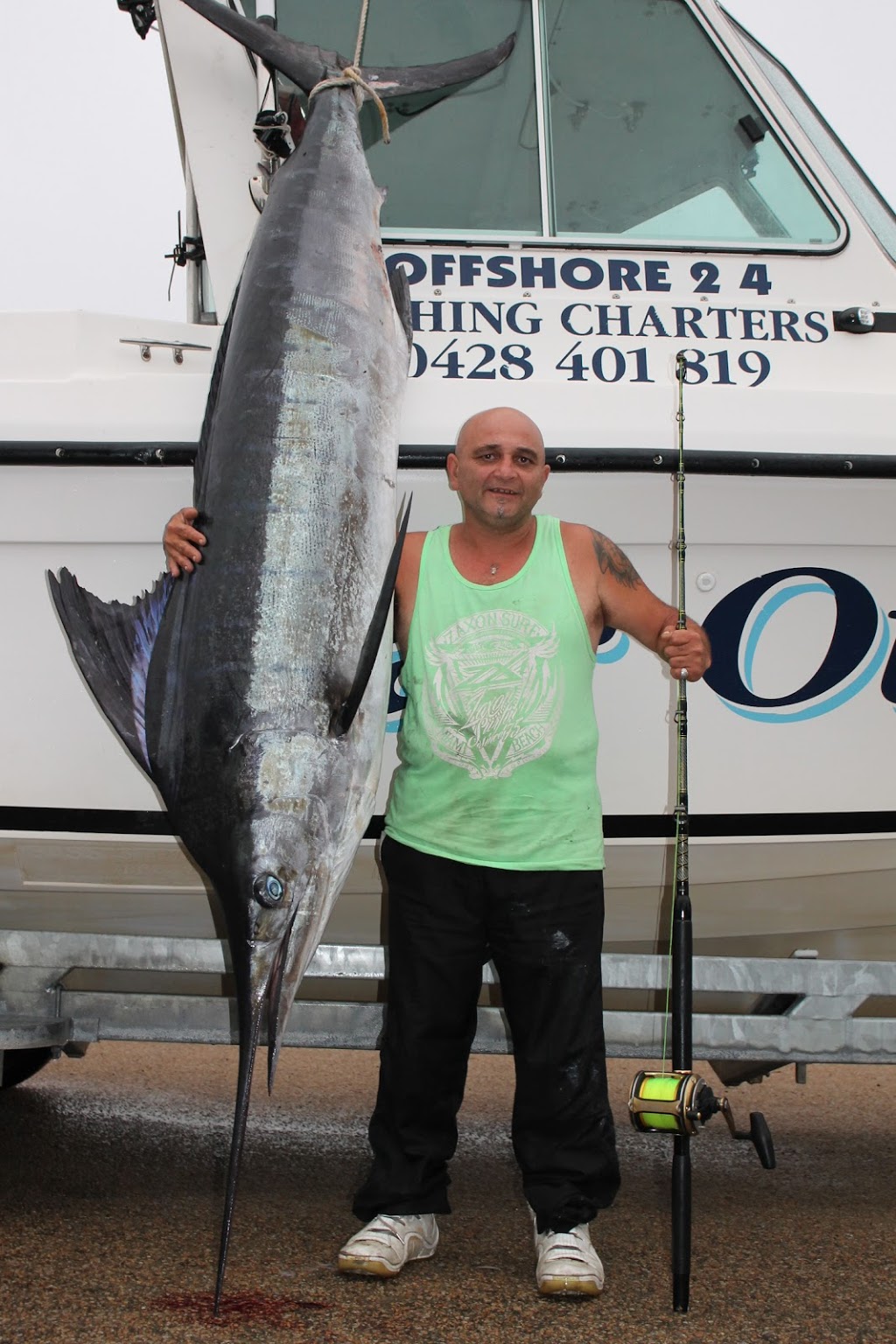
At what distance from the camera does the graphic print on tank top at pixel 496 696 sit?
2.44 m

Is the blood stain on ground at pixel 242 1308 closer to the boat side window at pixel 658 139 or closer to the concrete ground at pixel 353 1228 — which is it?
the concrete ground at pixel 353 1228

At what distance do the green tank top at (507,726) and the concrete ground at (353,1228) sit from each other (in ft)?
2.68

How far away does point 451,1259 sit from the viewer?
261 centimetres

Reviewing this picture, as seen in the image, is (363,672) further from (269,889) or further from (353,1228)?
(353,1228)

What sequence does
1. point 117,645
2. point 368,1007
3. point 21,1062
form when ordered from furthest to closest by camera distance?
1. point 21,1062
2. point 368,1007
3. point 117,645

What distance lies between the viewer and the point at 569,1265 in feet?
7.72

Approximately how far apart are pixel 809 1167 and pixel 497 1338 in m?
1.76

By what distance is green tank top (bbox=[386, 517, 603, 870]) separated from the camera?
244 centimetres

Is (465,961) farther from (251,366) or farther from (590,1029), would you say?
(251,366)

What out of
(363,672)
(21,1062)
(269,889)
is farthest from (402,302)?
(21,1062)

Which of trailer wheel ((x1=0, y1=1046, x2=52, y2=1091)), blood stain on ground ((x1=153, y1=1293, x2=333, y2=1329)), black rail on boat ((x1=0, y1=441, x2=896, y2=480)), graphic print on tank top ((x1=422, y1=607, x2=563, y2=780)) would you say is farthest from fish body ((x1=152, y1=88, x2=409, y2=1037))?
trailer wheel ((x1=0, y1=1046, x2=52, y2=1091))

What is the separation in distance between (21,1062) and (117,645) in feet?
6.60

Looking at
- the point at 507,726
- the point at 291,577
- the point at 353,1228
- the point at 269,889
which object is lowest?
the point at 353,1228

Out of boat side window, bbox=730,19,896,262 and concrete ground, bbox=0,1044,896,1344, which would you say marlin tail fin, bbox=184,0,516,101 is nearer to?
boat side window, bbox=730,19,896,262
